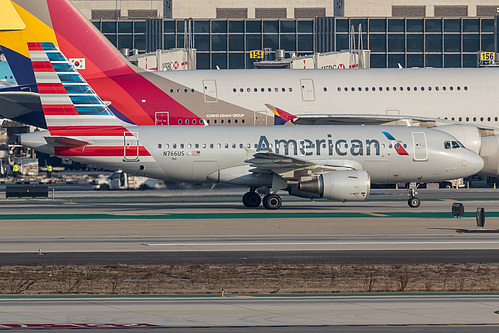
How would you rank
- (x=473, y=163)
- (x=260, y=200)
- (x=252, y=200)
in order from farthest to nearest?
(x=473, y=163) < (x=260, y=200) < (x=252, y=200)

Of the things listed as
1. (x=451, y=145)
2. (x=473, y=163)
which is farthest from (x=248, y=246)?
(x=473, y=163)

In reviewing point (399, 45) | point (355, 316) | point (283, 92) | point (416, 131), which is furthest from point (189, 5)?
point (355, 316)

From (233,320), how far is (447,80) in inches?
1608

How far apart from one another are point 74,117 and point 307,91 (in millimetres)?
16703

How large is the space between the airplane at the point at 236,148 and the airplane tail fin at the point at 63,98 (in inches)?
2.0

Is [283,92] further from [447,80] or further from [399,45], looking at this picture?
[399,45]

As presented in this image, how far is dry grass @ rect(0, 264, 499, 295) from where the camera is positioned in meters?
24.0

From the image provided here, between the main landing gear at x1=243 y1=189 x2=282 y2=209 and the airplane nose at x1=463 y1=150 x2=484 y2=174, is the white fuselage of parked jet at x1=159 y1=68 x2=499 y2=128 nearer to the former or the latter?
the airplane nose at x1=463 y1=150 x2=484 y2=174

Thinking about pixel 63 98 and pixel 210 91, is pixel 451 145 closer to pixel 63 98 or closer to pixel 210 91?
pixel 210 91

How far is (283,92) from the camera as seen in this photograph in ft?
189

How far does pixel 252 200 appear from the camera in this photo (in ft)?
154

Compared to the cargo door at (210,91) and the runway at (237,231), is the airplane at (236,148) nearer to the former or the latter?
the runway at (237,231)

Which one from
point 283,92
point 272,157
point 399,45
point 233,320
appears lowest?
point 233,320

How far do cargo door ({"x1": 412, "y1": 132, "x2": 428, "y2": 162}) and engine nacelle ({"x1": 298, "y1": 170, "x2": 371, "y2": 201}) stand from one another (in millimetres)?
3837
